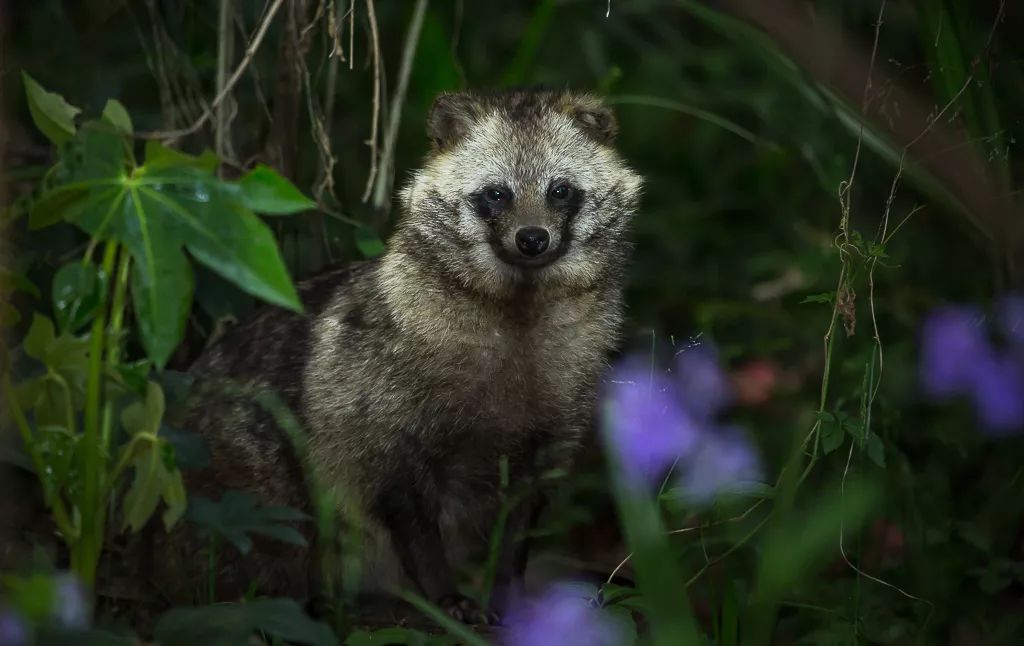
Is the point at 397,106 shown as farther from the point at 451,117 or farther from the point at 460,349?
the point at 460,349

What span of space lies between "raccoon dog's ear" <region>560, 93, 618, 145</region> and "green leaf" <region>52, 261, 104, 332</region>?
1.73 metres

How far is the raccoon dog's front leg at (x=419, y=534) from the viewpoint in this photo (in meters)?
3.62

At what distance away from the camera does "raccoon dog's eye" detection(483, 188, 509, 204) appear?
3732 millimetres

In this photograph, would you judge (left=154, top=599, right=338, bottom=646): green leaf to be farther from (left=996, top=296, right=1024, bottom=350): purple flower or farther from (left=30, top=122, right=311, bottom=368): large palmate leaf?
(left=996, top=296, right=1024, bottom=350): purple flower

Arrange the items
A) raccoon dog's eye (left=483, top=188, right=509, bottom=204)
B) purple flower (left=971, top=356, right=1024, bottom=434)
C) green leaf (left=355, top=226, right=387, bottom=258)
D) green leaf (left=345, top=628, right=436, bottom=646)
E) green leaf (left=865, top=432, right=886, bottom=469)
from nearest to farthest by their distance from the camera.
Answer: green leaf (left=345, top=628, right=436, bottom=646) → green leaf (left=865, top=432, right=886, bottom=469) → purple flower (left=971, top=356, right=1024, bottom=434) → raccoon dog's eye (left=483, top=188, right=509, bottom=204) → green leaf (left=355, top=226, right=387, bottom=258)

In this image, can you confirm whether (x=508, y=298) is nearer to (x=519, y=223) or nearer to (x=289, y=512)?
(x=519, y=223)

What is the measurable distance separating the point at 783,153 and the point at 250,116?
77.0 inches

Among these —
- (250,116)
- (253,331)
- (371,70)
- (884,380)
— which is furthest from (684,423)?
(371,70)

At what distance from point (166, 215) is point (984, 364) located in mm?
1955

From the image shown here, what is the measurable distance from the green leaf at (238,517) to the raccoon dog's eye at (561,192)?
1.32m

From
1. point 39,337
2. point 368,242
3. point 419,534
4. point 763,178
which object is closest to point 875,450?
point 419,534

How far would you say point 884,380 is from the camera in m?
4.05

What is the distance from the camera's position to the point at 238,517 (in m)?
2.69

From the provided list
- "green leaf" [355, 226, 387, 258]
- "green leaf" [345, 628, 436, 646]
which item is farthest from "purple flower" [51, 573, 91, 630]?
"green leaf" [355, 226, 387, 258]
